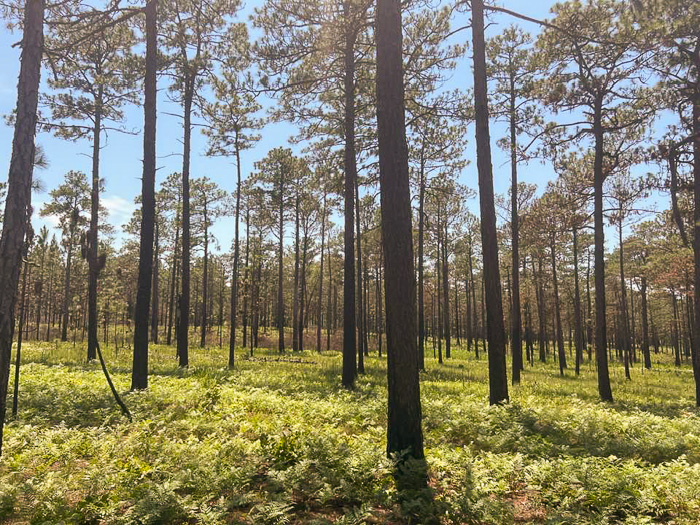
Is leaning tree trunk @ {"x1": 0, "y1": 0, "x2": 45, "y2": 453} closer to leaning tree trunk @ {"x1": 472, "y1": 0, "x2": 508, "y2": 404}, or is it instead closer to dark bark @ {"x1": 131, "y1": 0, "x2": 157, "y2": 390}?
dark bark @ {"x1": 131, "y1": 0, "x2": 157, "y2": 390}

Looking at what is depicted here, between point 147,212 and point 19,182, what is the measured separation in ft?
16.5

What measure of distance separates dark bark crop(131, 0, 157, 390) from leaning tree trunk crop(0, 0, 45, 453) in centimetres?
468

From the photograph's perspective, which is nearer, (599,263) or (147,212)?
(147,212)

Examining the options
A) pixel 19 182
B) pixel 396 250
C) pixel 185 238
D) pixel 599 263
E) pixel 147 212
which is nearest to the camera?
pixel 396 250

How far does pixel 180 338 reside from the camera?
1723cm

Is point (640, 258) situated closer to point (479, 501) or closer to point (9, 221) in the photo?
point (479, 501)

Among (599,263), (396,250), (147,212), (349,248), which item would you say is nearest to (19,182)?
(147,212)

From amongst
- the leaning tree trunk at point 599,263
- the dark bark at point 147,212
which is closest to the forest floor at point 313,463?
the dark bark at point 147,212

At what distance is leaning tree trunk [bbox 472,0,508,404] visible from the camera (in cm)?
932

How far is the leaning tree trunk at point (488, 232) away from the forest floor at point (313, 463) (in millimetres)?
954

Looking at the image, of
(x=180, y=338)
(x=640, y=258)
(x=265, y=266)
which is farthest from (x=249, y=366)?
(x=640, y=258)

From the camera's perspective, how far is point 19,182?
18.3 feet

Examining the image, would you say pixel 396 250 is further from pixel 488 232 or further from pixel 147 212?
pixel 147 212

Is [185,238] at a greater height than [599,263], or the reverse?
[185,238]
